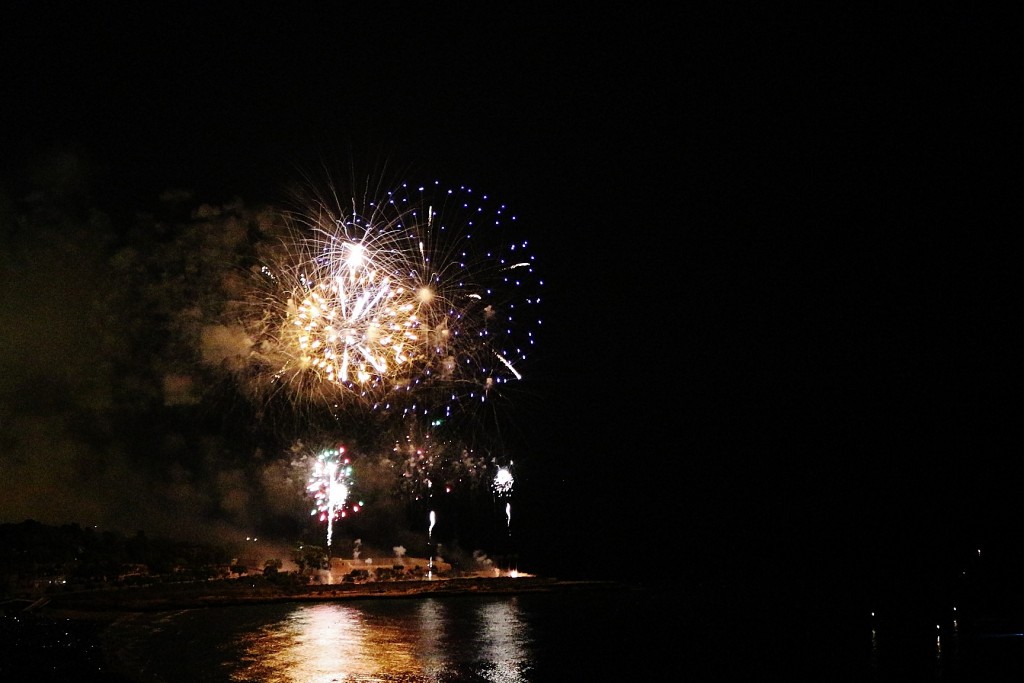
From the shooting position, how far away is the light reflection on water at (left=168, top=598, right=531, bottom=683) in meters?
9.98

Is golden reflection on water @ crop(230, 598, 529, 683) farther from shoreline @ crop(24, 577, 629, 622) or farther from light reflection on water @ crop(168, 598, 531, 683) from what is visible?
shoreline @ crop(24, 577, 629, 622)

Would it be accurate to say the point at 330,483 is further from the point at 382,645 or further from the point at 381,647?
the point at 381,647

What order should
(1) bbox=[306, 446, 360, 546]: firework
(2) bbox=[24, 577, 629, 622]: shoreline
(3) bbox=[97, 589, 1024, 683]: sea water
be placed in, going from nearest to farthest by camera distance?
(3) bbox=[97, 589, 1024, 683]: sea water → (2) bbox=[24, 577, 629, 622]: shoreline → (1) bbox=[306, 446, 360, 546]: firework

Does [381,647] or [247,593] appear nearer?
[381,647]

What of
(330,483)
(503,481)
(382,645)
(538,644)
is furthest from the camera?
(503,481)

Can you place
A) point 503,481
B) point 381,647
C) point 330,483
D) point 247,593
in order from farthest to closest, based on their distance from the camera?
point 503,481
point 330,483
point 247,593
point 381,647

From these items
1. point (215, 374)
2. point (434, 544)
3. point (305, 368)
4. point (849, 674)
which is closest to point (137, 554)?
point (215, 374)

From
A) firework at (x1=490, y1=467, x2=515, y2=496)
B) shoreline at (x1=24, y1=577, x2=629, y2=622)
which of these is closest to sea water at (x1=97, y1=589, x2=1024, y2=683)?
shoreline at (x1=24, y1=577, x2=629, y2=622)

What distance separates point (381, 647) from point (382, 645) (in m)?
0.17

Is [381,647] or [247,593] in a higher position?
[247,593]

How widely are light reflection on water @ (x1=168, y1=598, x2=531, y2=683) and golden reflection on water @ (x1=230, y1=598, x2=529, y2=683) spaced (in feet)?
0.04

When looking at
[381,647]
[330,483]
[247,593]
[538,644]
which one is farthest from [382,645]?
[330,483]

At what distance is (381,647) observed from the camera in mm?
11711

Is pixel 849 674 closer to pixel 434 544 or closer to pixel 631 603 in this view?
pixel 631 603
